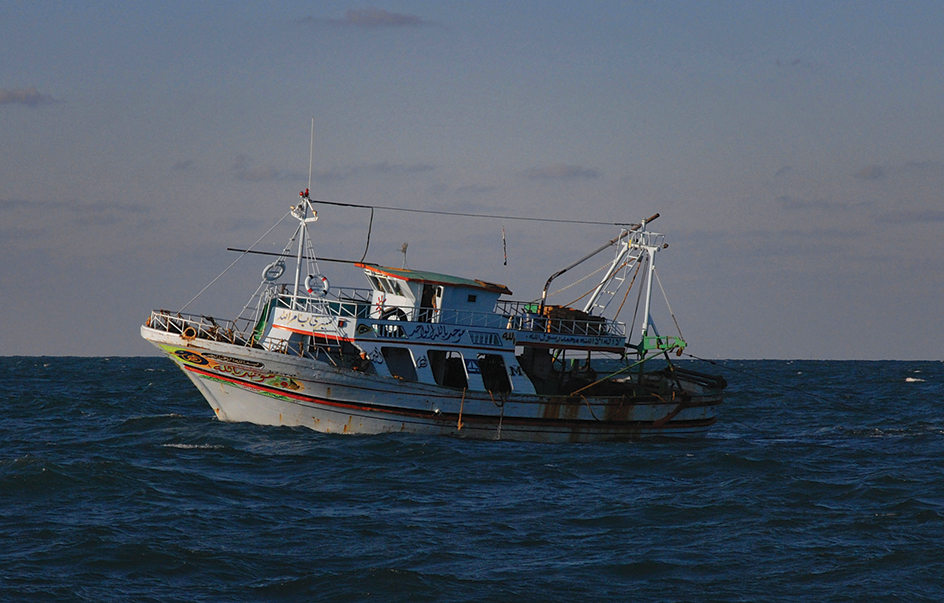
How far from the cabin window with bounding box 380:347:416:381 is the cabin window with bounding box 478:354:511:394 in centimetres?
267

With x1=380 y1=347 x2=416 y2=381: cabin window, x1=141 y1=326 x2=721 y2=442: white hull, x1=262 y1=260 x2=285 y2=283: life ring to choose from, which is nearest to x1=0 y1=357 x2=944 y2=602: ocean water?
x1=141 y1=326 x2=721 y2=442: white hull

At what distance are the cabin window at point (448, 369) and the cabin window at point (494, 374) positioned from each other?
2.47ft

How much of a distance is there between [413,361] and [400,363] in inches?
35.4

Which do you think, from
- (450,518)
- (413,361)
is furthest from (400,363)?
(450,518)

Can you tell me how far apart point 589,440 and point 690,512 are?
10.3m

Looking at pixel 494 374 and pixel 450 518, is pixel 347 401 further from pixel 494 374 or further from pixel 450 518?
pixel 450 518

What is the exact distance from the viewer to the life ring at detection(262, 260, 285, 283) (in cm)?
3027

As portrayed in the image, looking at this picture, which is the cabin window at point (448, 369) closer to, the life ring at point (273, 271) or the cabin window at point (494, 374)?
the cabin window at point (494, 374)

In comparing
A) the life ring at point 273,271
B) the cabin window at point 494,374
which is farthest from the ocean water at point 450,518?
the life ring at point 273,271

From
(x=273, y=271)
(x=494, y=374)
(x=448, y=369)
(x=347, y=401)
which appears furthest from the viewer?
(x=448, y=369)

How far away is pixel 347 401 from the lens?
2853 cm

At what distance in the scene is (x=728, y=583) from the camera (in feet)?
54.1

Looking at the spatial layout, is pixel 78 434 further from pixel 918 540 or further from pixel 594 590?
pixel 918 540

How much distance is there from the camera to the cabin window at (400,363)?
30.3 metres
